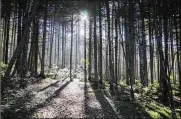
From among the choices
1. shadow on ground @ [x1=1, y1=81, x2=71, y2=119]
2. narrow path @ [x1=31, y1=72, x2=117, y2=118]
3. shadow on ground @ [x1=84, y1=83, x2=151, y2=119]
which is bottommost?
shadow on ground @ [x1=84, y1=83, x2=151, y2=119]

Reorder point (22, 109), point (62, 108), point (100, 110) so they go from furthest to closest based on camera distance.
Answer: point (100, 110)
point (62, 108)
point (22, 109)

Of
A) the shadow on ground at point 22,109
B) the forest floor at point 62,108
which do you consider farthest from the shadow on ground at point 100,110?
the shadow on ground at point 22,109

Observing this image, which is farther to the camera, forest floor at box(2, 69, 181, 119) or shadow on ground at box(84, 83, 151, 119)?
shadow on ground at box(84, 83, 151, 119)

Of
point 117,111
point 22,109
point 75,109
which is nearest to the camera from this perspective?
point 22,109

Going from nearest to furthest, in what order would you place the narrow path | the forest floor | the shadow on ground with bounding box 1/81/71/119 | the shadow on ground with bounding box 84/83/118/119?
the shadow on ground with bounding box 1/81/71/119 → the forest floor → the narrow path → the shadow on ground with bounding box 84/83/118/119

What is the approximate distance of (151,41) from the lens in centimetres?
2383

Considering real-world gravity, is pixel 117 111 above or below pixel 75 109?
below

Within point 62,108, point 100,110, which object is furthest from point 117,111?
point 62,108

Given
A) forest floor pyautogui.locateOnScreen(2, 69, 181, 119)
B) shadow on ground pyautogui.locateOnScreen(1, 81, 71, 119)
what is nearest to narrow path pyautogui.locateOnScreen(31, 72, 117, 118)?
forest floor pyautogui.locateOnScreen(2, 69, 181, 119)

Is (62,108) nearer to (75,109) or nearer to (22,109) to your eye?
(75,109)

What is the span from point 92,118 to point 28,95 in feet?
11.6

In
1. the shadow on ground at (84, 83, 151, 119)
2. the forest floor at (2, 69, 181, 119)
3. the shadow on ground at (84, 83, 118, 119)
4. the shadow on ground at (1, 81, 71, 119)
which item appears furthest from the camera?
the shadow on ground at (84, 83, 151, 119)

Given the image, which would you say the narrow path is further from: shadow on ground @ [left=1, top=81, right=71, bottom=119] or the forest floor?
shadow on ground @ [left=1, top=81, right=71, bottom=119]

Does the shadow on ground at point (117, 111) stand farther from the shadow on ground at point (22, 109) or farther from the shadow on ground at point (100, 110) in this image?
the shadow on ground at point (22, 109)
